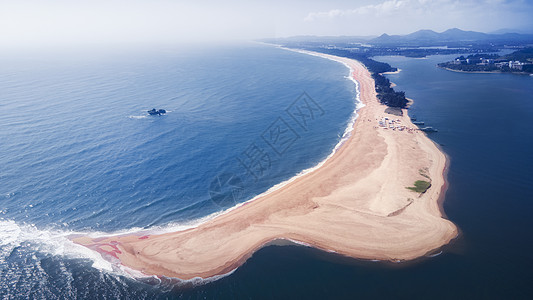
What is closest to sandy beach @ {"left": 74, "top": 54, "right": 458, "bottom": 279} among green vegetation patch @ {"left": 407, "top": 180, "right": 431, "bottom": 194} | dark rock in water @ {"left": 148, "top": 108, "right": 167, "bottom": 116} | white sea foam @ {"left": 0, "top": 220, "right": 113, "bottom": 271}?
green vegetation patch @ {"left": 407, "top": 180, "right": 431, "bottom": 194}

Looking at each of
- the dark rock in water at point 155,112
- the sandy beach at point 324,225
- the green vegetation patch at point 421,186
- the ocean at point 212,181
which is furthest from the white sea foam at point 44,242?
the green vegetation patch at point 421,186

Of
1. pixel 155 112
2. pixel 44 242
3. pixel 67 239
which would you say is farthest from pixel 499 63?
pixel 44 242

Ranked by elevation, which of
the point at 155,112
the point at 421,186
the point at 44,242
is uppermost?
the point at 155,112

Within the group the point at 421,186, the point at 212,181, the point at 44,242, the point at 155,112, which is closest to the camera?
the point at 44,242

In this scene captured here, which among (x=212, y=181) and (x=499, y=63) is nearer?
(x=212, y=181)

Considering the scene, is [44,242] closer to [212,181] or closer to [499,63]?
[212,181]

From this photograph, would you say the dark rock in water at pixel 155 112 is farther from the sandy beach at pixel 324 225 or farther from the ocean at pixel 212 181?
the sandy beach at pixel 324 225
